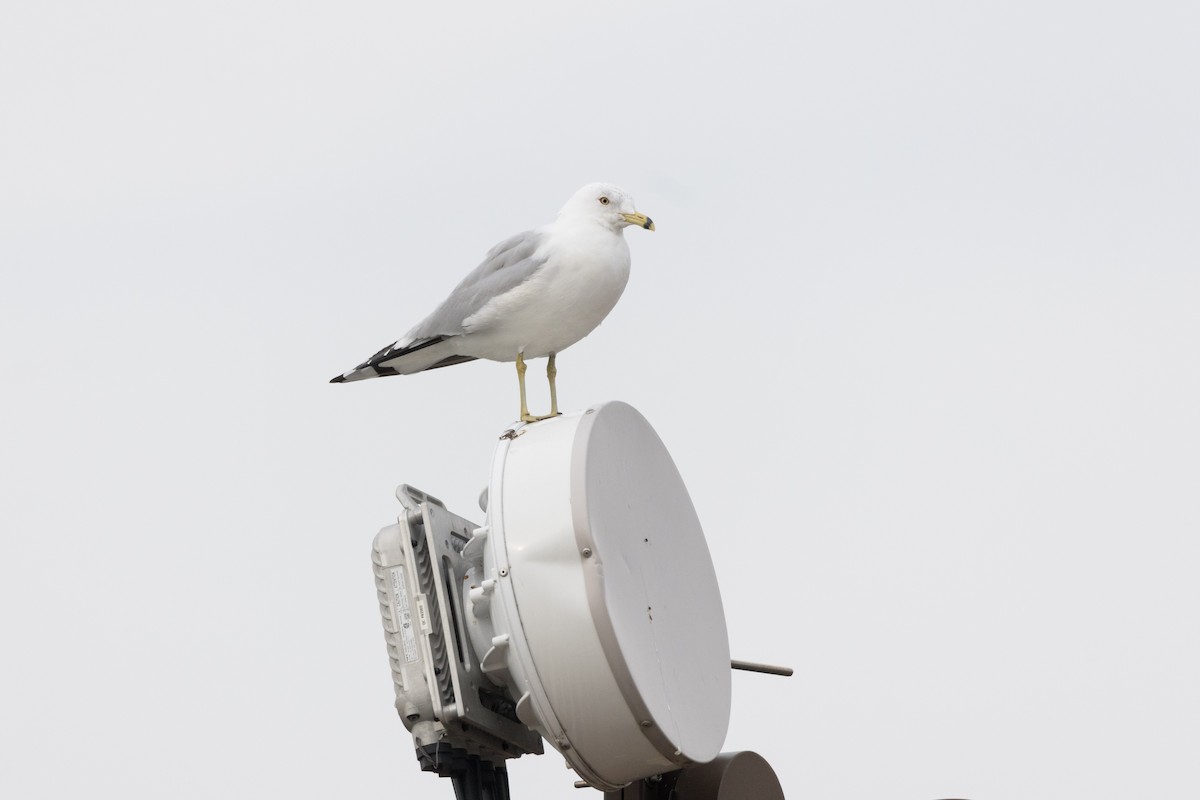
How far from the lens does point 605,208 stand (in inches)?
294

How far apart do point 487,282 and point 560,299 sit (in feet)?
1.29

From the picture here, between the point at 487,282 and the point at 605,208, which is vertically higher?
the point at 605,208

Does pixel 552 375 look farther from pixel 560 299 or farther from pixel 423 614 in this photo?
pixel 423 614

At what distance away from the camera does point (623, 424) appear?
21.6ft

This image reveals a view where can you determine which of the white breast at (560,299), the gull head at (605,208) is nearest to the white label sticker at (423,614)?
the white breast at (560,299)

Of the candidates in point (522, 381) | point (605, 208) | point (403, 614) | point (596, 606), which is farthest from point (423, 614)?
point (605, 208)

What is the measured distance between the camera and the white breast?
7.15 meters

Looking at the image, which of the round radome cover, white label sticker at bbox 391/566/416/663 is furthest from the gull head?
white label sticker at bbox 391/566/416/663

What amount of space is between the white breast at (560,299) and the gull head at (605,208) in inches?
3.2

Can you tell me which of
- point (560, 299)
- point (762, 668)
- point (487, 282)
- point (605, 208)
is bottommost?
point (762, 668)

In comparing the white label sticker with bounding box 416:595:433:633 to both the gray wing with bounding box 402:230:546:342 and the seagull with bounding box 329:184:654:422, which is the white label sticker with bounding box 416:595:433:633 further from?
the gray wing with bounding box 402:230:546:342

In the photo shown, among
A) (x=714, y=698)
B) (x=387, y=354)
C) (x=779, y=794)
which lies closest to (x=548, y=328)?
(x=387, y=354)

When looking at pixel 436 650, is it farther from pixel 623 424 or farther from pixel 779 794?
pixel 779 794

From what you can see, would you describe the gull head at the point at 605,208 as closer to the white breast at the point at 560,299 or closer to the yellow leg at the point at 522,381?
the white breast at the point at 560,299
